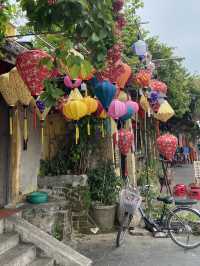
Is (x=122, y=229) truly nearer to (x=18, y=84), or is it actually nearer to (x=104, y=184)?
(x=104, y=184)

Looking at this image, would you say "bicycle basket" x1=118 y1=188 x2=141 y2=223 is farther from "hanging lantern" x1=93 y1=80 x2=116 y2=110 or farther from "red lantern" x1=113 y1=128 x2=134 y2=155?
"hanging lantern" x1=93 y1=80 x2=116 y2=110

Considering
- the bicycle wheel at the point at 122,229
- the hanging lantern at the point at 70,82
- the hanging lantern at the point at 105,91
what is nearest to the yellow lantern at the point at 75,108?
the hanging lantern at the point at 70,82

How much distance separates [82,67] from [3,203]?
14.8ft

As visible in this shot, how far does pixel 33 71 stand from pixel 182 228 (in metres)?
4.44

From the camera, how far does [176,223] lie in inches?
295

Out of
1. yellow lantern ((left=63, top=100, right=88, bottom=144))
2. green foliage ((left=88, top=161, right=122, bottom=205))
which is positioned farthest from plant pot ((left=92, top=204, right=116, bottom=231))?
yellow lantern ((left=63, top=100, right=88, bottom=144))

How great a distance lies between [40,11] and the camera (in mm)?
3748

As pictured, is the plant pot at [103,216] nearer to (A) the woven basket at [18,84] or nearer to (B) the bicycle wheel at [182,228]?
(B) the bicycle wheel at [182,228]

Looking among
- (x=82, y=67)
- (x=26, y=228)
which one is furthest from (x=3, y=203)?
(x=82, y=67)

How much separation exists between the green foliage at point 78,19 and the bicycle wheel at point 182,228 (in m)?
4.53

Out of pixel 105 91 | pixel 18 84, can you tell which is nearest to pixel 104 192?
pixel 105 91

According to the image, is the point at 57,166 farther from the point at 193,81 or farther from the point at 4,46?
the point at 193,81

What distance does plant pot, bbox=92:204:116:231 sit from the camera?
8.57m

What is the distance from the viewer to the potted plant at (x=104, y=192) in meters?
8.58
